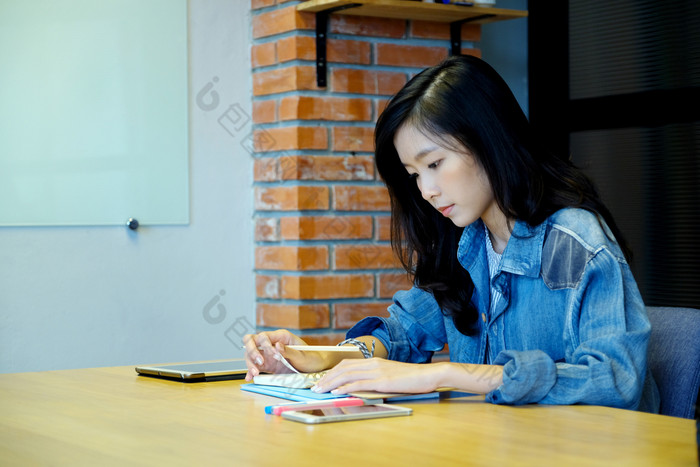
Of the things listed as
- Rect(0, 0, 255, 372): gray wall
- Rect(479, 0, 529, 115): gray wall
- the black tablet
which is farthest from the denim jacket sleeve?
Rect(479, 0, 529, 115): gray wall

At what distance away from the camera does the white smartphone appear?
1.16 metres

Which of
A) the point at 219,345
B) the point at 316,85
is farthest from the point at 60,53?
the point at 219,345

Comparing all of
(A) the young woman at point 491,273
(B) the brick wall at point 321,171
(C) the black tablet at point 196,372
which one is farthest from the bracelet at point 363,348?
(B) the brick wall at point 321,171

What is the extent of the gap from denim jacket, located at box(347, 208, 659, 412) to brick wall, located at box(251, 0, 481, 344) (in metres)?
0.79

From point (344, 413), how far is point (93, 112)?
1.53 m

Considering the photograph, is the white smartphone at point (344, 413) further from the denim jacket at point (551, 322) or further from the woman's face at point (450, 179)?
the woman's face at point (450, 179)

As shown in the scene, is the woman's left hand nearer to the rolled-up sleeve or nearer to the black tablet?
the black tablet

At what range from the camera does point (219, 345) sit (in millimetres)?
2658

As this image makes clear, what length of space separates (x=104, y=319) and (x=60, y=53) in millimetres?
716

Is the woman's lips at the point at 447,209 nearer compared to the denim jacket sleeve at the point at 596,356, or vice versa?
the denim jacket sleeve at the point at 596,356

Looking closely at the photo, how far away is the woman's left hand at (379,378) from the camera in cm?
131

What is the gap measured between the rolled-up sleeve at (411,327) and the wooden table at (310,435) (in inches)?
16.8

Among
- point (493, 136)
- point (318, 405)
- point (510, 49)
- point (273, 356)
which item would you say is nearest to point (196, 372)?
point (273, 356)

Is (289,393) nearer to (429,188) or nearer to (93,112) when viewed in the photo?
(429,188)
